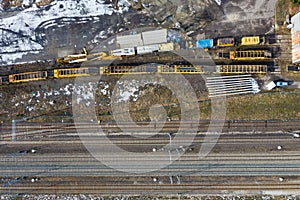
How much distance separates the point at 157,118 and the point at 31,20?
792 inches

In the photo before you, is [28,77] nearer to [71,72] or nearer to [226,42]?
[71,72]

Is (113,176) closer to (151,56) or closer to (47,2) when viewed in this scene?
(151,56)

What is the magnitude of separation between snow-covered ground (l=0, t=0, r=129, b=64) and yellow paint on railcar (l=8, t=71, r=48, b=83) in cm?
234

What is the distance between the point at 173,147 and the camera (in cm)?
3516

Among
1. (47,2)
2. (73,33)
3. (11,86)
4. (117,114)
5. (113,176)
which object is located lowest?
(113,176)

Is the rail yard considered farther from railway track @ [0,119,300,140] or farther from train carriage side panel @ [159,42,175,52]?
train carriage side panel @ [159,42,175,52]

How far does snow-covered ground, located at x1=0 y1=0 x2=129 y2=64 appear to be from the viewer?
3603cm

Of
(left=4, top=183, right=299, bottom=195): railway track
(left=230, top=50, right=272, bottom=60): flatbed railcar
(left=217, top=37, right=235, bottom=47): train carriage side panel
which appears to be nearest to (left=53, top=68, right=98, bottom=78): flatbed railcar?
(left=4, top=183, right=299, bottom=195): railway track

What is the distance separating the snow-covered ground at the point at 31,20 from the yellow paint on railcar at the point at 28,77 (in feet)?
7.67

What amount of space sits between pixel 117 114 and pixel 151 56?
838 cm

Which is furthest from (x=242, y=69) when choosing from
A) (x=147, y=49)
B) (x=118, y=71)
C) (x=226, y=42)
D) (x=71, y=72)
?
(x=71, y=72)

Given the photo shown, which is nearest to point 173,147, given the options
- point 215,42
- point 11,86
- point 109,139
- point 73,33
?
point 109,139

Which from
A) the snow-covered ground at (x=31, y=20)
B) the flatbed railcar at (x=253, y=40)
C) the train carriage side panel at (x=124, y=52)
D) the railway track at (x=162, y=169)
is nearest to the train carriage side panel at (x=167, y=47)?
the train carriage side panel at (x=124, y=52)

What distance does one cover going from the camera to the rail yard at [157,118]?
34594 mm
